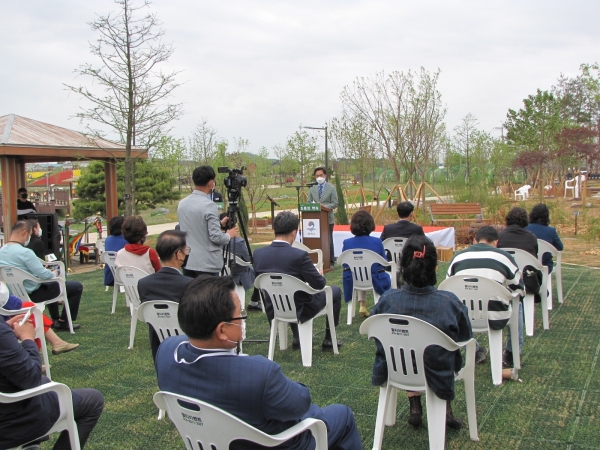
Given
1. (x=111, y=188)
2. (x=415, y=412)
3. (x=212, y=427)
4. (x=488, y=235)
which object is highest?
(x=111, y=188)

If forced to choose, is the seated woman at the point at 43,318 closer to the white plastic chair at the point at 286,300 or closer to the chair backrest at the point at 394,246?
the white plastic chair at the point at 286,300

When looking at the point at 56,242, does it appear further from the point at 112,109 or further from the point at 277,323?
the point at 277,323

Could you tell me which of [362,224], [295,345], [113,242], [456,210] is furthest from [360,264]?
[456,210]

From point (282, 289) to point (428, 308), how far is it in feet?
5.88

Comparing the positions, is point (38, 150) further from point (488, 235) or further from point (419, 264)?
point (419, 264)

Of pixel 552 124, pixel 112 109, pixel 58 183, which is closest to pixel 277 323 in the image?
pixel 112 109

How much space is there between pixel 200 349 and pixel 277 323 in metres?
2.91

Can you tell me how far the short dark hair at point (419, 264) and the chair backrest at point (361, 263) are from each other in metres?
2.63

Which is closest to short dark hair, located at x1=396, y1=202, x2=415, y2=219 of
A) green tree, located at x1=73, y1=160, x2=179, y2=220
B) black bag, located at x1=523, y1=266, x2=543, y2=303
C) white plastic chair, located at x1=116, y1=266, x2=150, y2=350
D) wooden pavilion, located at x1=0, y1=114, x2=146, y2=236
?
black bag, located at x1=523, y1=266, x2=543, y2=303

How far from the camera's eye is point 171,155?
2078 cm

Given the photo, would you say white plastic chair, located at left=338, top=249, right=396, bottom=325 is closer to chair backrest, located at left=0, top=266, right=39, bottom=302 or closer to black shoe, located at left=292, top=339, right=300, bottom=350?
black shoe, located at left=292, top=339, right=300, bottom=350

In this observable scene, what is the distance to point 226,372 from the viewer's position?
6.59 ft

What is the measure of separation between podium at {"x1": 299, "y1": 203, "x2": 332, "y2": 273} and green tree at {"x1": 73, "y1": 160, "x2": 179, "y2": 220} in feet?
42.2

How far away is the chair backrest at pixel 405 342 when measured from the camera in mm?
2934
